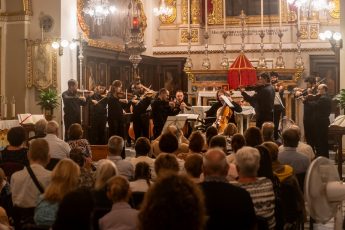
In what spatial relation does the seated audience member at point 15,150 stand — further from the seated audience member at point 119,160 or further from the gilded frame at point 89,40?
the gilded frame at point 89,40

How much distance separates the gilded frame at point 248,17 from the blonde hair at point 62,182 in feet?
61.2

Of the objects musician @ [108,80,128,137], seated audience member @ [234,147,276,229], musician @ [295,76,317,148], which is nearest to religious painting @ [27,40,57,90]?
musician @ [108,80,128,137]

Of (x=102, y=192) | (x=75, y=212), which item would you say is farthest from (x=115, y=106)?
(x=75, y=212)

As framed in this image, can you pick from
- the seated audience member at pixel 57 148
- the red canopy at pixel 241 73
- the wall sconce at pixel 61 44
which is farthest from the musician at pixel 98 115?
the seated audience member at pixel 57 148

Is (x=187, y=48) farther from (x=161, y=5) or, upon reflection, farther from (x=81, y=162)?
(x=81, y=162)

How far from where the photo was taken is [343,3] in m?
14.9

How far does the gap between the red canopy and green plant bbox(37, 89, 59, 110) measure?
6.55 meters

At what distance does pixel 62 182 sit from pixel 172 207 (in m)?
2.73

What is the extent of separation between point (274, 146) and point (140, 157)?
63.9 inches

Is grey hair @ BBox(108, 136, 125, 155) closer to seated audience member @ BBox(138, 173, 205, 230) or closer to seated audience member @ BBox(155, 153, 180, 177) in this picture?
seated audience member @ BBox(155, 153, 180, 177)

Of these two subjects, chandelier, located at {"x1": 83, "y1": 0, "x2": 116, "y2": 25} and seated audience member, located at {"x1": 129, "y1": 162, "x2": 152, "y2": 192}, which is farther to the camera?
chandelier, located at {"x1": 83, "y1": 0, "x2": 116, "y2": 25}

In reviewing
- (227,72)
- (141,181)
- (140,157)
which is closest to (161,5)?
(227,72)

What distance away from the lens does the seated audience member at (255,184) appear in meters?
5.84

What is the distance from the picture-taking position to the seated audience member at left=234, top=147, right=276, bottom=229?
19.1 feet
